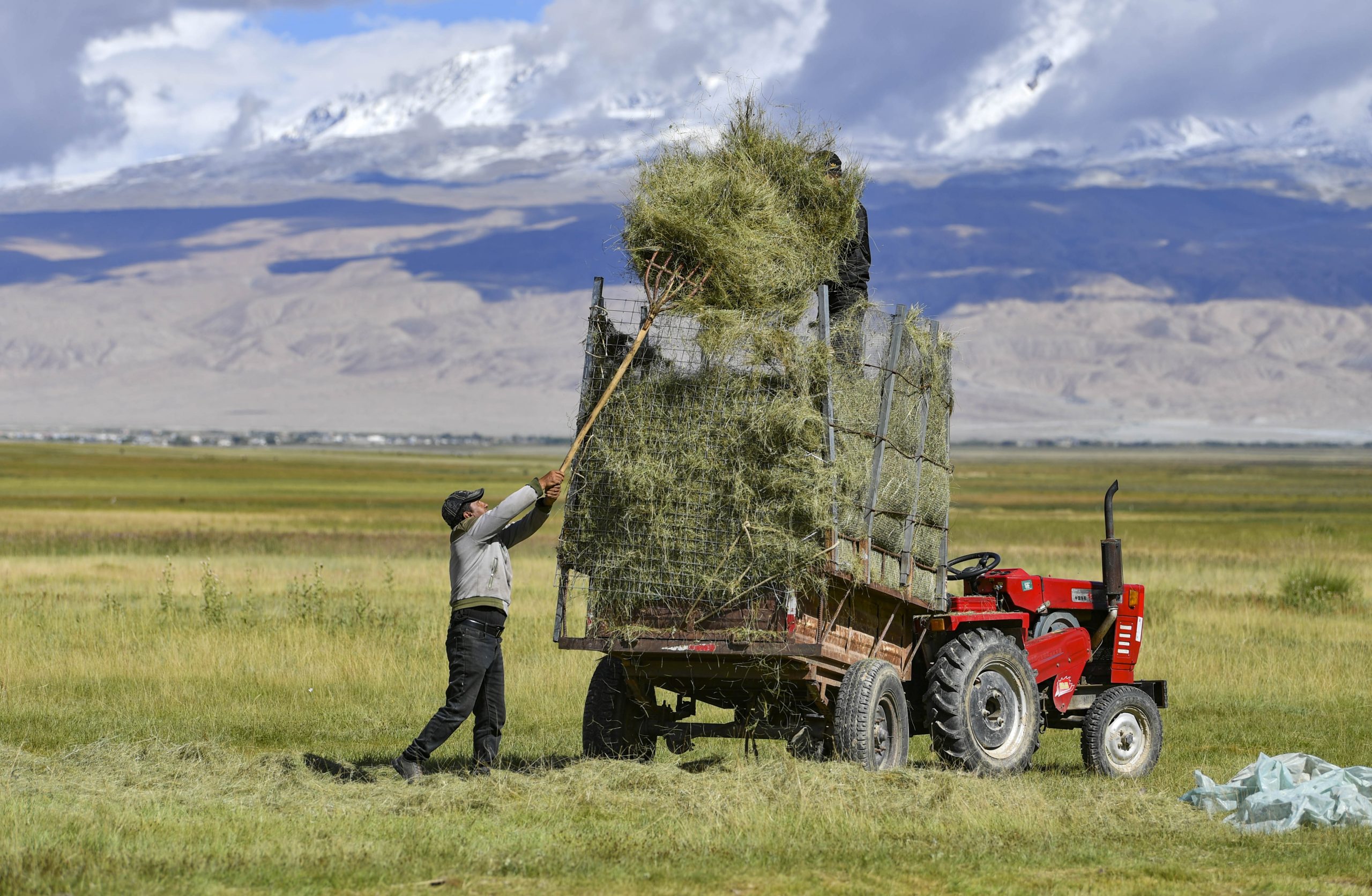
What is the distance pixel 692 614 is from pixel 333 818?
265 cm

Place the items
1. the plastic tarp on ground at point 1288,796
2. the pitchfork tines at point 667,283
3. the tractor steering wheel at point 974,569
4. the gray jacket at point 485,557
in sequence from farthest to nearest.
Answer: the tractor steering wheel at point 974,569, the gray jacket at point 485,557, the pitchfork tines at point 667,283, the plastic tarp on ground at point 1288,796

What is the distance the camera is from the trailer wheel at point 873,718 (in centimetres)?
1110

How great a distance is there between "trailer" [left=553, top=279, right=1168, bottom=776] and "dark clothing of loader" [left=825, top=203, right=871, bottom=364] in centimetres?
31

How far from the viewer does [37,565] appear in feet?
112

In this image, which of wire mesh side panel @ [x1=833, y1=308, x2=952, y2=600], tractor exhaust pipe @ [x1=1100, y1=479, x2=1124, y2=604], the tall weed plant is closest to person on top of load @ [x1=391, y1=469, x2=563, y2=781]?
wire mesh side panel @ [x1=833, y1=308, x2=952, y2=600]

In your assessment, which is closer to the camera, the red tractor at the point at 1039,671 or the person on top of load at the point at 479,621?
the person on top of load at the point at 479,621

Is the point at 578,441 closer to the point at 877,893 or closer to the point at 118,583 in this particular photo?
the point at 877,893

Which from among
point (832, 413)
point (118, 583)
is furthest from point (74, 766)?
point (118, 583)

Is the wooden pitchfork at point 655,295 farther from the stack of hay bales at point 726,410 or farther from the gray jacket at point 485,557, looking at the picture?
the gray jacket at point 485,557

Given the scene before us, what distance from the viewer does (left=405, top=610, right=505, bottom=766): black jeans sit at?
1169cm

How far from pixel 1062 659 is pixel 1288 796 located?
2.47 metres

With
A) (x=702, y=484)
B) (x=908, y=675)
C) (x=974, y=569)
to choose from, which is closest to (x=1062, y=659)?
(x=974, y=569)

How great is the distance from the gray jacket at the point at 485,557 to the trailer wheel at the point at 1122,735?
455 centimetres

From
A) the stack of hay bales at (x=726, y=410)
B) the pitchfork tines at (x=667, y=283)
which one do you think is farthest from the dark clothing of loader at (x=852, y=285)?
the pitchfork tines at (x=667, y=283)
